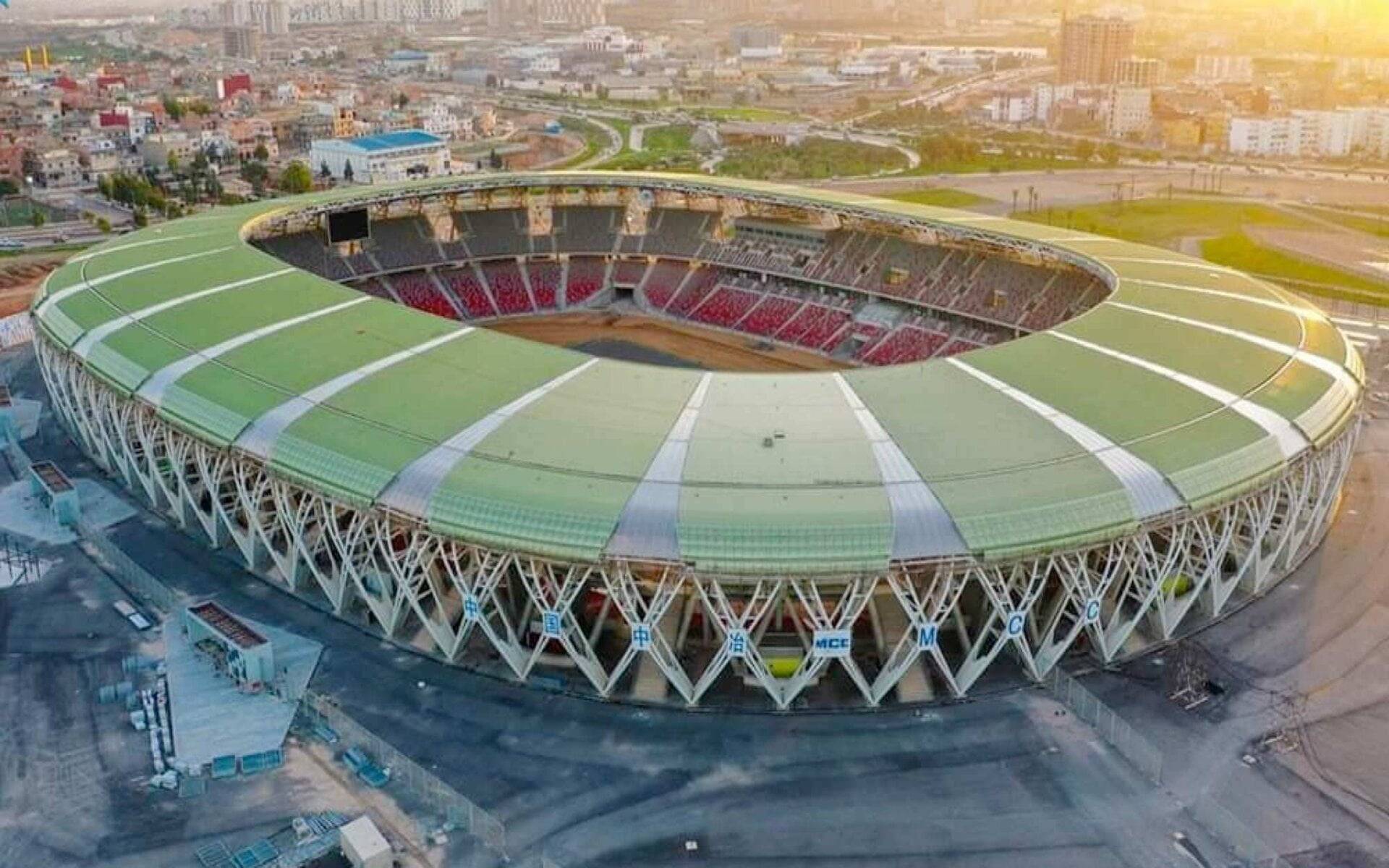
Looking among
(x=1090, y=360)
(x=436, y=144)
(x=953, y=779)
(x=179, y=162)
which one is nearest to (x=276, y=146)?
(x=179, y=162)

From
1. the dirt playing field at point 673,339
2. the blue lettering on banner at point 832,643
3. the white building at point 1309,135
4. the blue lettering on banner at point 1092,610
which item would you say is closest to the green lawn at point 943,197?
the dirt playing field at point 673,339

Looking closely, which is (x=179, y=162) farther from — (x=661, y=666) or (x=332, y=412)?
(x=661, y=666)

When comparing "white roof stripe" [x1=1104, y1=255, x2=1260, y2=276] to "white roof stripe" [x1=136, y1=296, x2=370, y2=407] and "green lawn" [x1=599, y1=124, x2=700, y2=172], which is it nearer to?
Answer: "white roof stripe" [x1=136, y1=296, x2=370, y2=407]

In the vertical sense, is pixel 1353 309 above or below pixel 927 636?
above

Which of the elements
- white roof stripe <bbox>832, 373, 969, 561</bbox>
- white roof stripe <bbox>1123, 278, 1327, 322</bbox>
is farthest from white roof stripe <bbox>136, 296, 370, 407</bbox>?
white roof stripe <bbox>1123, 278, 1327, 322</bbox>

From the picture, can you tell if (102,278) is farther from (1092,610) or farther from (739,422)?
(1092,610)

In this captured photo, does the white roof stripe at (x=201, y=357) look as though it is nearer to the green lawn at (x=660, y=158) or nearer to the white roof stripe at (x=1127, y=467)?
the white roof stripe at (x=1127, y=467)

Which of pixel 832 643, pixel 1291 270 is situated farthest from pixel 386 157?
→ pixel 832 643
